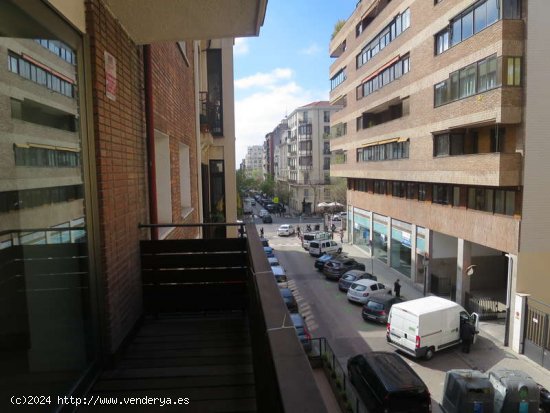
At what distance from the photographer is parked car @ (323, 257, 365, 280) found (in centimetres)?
2620

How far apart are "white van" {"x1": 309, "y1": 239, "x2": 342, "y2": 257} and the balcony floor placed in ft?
93.4

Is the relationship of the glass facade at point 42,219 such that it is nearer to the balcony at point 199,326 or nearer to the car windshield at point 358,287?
the balcony at point 199,326

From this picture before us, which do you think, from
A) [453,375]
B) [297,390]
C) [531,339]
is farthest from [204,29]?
[531,339]

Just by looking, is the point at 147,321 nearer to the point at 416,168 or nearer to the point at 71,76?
the point at 71,76

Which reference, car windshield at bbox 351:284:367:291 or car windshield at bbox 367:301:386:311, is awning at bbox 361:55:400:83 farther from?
car windshield at bbox 367:301:386:311

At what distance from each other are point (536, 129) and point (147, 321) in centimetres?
1594

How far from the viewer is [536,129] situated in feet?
51.3

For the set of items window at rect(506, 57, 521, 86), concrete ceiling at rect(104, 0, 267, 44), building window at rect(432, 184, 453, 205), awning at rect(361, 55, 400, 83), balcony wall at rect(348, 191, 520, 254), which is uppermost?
awning at rect(361, 55, 400, 83)

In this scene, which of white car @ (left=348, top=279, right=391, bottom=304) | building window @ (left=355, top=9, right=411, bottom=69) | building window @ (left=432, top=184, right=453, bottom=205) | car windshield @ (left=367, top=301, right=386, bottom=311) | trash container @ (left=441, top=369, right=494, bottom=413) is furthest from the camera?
building window @ (left=355, top=9, right=411, bottom=69)

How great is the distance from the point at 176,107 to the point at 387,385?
871 cm

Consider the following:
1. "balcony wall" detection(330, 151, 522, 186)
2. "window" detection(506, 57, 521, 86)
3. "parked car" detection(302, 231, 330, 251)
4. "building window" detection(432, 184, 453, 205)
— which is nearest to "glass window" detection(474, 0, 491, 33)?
"window" detection(506, 57, 521, 86)

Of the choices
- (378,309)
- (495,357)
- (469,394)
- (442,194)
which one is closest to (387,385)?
(469,394)

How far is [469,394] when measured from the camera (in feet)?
36.0

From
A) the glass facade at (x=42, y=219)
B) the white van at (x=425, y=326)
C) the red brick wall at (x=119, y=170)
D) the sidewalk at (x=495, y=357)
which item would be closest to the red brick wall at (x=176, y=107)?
the red brick wall at (x=119, y=170)
